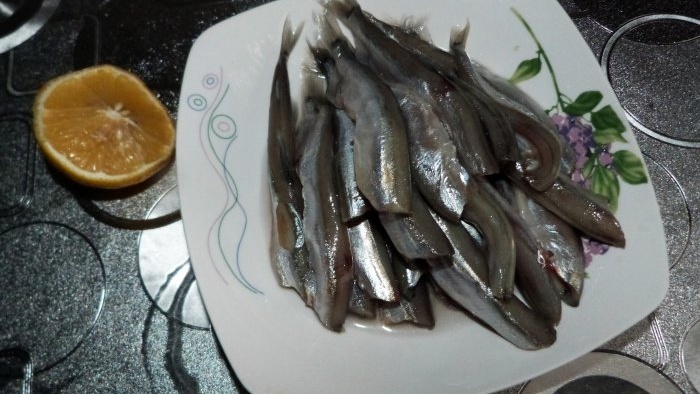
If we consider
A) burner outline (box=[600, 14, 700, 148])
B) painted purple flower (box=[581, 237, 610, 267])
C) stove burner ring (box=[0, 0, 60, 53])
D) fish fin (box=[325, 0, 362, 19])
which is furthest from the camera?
stove burner ring (box=[0, 0, 60, 53])

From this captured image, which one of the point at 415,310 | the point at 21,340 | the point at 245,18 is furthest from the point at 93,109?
the point at 415,310

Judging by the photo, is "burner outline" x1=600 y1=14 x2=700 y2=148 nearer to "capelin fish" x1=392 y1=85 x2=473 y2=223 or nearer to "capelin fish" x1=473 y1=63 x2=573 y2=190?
"capelin fish" x1=473 y1=63 x2=573 y2=190

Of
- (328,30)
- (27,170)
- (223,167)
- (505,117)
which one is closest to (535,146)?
(505,117)

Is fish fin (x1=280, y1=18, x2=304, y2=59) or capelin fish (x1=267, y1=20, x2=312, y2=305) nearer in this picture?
capelin fish (x1=267, y1=20, x2=312, y2=305)

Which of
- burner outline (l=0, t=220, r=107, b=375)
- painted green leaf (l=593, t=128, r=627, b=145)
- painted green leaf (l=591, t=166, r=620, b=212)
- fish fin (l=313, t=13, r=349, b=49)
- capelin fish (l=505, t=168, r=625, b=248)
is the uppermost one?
fish fin (l=313, t=13, r=349, b=49)

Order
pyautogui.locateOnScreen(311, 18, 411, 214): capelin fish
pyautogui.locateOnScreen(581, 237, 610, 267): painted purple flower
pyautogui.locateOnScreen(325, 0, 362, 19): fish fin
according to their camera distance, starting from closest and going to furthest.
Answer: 1. pyautogui.locateOnScreen(311, 18, 411, 214): capelin fish
2. pyautogui.locateOnScreen(581, 237, 610, 267): painted purple flower
3. pyautogui.locateOnScreen(325, 0, 362, 19): fish fin

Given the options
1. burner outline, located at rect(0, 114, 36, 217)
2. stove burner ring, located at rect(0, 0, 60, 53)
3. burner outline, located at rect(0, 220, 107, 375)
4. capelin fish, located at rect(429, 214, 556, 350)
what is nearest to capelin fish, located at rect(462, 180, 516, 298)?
capelin fish, located at rect(429, 214, 556, 350)

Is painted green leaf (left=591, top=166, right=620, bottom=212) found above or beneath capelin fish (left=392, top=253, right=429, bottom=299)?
above
